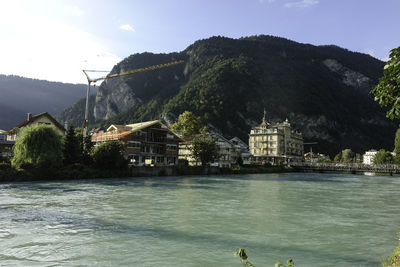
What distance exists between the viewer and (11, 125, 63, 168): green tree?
42.5m

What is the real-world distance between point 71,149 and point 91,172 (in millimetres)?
5479

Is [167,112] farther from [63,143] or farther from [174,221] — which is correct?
[174,221]

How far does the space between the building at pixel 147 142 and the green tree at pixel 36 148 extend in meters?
20.2

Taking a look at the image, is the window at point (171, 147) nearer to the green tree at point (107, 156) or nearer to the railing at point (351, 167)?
the green tree at point (107, 156)

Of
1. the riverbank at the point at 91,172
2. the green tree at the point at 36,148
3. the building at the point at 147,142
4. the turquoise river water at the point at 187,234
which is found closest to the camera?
the turquoise river water at the point at 187,234

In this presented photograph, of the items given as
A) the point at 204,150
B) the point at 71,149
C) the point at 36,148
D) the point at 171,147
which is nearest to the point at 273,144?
the point at 204,150

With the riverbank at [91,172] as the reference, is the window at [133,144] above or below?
above

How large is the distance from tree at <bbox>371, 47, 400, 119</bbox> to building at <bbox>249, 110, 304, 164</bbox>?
11690 cm

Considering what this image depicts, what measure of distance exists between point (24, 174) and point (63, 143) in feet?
28.0

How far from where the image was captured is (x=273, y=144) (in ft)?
404

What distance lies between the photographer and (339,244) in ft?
41.1

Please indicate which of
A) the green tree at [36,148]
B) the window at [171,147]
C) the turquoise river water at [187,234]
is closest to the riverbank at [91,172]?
the green tree at [36,148]

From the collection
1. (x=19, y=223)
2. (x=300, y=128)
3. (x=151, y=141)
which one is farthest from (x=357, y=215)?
(x=300, y=128)

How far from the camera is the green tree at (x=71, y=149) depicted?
49581 mm
